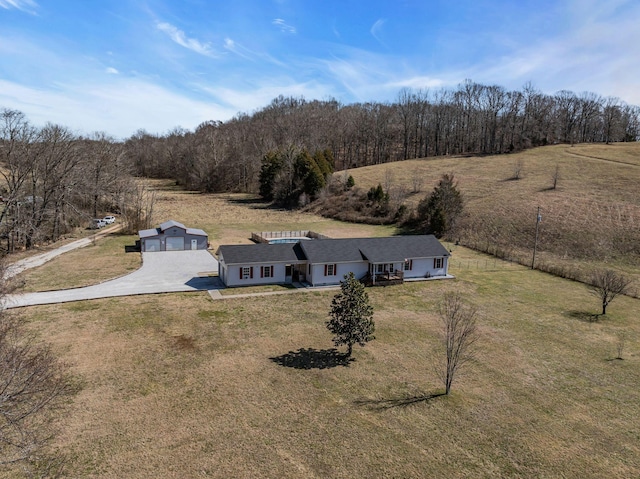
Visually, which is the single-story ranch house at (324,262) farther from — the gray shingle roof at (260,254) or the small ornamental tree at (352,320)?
the small ornamental tree at (352,320)

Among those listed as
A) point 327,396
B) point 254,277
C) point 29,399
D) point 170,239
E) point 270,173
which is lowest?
point 327,396

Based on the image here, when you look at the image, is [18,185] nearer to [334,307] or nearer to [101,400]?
[101,400]

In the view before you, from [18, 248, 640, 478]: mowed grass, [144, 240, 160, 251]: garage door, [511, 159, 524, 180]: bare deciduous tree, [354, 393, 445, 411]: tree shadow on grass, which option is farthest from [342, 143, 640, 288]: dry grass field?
[144, 240, 160, 251]: garage door

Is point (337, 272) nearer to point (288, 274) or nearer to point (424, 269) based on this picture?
point (288, 274)

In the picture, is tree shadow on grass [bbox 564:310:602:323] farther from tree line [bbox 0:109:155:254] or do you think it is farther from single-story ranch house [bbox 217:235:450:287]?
tree line [bbox 0:109:155:254]

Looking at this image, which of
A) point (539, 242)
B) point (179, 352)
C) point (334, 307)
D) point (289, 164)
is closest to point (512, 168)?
point (539, 242)

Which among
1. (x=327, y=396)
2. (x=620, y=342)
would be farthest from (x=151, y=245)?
(x=620, y=342)

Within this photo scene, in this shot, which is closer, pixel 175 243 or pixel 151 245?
pixel 151 245
